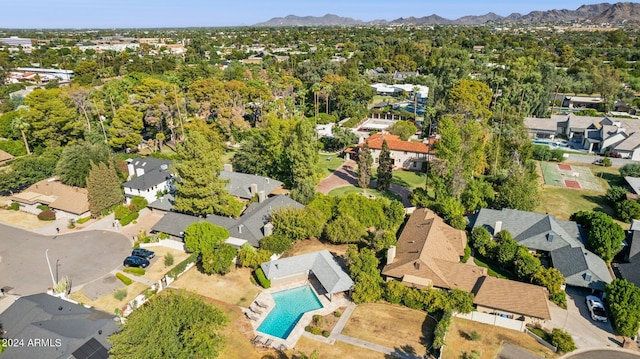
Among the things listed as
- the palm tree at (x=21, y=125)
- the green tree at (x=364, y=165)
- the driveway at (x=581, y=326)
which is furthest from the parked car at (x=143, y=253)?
the palm tree at (x=21, y=125)

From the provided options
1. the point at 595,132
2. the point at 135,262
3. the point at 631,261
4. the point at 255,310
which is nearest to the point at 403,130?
the point at 595,132

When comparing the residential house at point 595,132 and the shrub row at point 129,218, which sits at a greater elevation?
the residential house at point 595,132

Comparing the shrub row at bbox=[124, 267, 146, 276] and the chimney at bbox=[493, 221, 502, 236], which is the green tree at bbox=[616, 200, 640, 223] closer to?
the chimney at bbox=[493, 221, 502, 236]

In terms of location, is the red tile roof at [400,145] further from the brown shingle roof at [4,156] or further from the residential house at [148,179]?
the brown shingle roof at [4,156]

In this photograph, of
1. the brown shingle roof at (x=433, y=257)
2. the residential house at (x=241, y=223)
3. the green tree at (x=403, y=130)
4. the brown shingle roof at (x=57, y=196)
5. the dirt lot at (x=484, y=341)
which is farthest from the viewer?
the green tree at (x=403, y=130)

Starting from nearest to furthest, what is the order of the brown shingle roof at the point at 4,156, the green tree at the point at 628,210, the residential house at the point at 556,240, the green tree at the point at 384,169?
the residential house at the point at 556,240 → the green tree at the point at 628,210 → the green tree at the point at 384,169 → the brown shingle roof at the point at 4,156

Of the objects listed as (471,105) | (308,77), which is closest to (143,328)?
(471,105)

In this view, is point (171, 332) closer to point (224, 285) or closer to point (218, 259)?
point (224, 285)

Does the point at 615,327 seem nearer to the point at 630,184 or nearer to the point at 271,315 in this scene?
the point at 271,315
